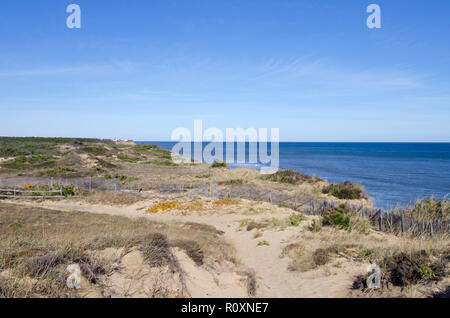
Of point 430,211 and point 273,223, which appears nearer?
point 430,211

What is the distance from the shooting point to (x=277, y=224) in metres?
15.9

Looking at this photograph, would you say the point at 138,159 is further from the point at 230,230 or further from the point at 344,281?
the point at 344,281

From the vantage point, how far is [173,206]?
22.9 m

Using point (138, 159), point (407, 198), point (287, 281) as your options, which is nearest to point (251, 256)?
point (287, 281)

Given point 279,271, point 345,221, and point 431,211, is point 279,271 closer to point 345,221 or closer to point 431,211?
point 345,221

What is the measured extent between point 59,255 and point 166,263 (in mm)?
2355

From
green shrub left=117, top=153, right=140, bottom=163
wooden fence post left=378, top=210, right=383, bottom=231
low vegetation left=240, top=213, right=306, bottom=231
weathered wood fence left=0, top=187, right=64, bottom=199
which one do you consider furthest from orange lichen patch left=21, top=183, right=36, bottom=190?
green shrub left=117, top=153, right=140, bottom=163

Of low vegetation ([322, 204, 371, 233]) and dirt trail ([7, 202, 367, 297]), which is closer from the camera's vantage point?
dirt trail ([7, 202, 367, 297])

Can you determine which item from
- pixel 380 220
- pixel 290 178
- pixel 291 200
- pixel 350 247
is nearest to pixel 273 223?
pixel 380 220

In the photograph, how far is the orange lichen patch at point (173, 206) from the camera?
72.7 ft

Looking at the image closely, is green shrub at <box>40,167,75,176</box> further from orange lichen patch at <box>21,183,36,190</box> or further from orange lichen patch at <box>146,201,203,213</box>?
orange lichen patch at <box>146,201,203,213</box>

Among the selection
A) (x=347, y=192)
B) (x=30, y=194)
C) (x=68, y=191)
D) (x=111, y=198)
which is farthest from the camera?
(x=68, y=191)

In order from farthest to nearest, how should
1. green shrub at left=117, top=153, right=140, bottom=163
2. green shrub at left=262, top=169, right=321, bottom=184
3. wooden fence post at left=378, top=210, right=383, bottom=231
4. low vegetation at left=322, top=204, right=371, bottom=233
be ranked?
green shrub at left=117, top=153, right=140, bottom=163 < green shrub at left=262, top=169, right=321, bottom=184 < wooden fence post at left=378, top=210, right=383, bottom=231 < low vegetation at left=322, top=204, right=371, bottom=233

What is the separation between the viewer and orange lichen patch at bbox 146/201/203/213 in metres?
22.2
